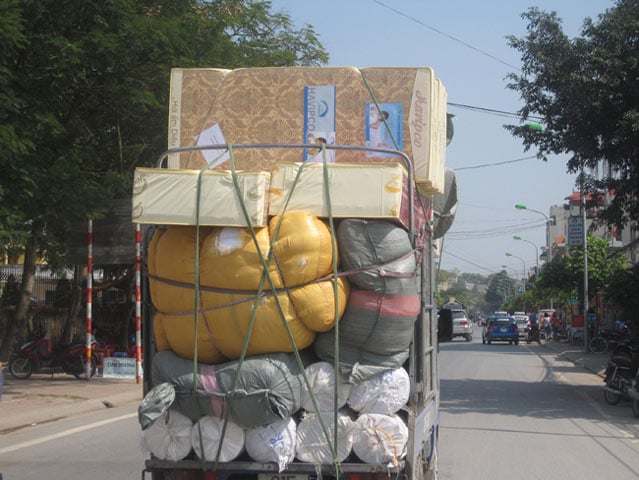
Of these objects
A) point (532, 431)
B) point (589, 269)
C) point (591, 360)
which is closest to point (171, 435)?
point (532, 431)

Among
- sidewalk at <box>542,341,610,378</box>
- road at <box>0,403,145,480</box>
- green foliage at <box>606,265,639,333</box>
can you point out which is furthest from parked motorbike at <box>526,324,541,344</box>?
road at <box>0,403,145,480</box>

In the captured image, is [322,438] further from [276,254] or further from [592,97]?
[592,97]

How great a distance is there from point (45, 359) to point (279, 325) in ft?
48.3

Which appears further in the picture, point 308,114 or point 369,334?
point 308,114

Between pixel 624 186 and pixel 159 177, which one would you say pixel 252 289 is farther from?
A: pixel 624 186

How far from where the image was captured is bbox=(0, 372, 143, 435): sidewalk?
39.2 ft

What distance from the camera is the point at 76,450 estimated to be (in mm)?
9227

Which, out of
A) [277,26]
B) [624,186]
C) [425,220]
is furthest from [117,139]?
[425,220]

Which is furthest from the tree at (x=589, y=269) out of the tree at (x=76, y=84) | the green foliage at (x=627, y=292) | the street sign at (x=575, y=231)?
the tree at (x=76, y=84)

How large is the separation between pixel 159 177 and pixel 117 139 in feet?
47.7

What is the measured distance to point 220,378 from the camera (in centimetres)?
420

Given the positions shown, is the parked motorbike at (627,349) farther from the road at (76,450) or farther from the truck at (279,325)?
the truck at (279,325)

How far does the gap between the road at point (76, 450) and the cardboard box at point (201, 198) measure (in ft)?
13.7

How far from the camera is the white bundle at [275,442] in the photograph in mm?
4207
